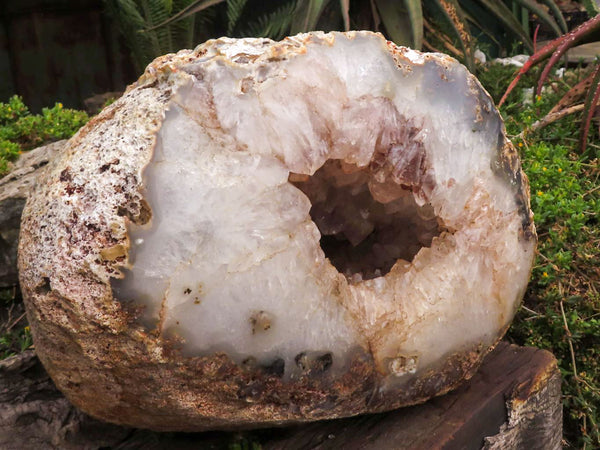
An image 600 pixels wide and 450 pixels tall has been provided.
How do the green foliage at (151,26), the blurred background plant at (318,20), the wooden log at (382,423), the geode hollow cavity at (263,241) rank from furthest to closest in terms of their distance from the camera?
the green foliage at (151,26)
the blurred background plant at (318,20)
the wooden log at (382,423)
the geode hollow cavity at (263,241)

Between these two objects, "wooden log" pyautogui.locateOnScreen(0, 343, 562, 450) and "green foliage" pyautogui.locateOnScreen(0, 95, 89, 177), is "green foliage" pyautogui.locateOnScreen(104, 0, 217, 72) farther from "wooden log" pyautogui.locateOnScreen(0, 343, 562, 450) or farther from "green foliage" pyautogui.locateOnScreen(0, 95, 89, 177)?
"wooden log" pyautogui.locateOnScreen(0, 343, 562, 450)

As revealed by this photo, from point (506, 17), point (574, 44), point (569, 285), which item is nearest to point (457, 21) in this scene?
point (506, 17)

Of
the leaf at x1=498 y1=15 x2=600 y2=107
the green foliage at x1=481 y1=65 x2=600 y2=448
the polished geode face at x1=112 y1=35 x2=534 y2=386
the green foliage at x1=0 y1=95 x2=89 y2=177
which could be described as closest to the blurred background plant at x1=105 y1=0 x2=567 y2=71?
the green foliage at x1=0 y1=95 x2=89 y2=177

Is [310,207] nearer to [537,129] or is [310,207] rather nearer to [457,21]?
[537,129]

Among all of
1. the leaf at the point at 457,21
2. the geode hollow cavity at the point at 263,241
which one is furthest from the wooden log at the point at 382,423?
the leaf at the point at 457,21

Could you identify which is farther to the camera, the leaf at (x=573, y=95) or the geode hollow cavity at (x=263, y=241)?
the leaf at (x=573, y=95)

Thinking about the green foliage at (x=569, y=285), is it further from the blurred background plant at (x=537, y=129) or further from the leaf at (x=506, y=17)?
the leaf at (x=506, y=17)

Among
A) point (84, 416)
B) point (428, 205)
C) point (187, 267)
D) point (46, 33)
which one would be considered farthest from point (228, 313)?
point (46, 33)
